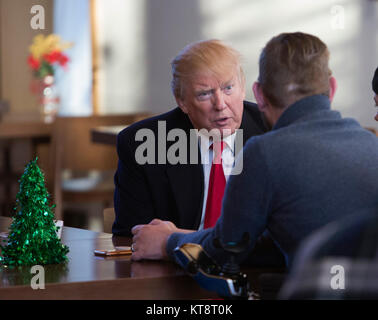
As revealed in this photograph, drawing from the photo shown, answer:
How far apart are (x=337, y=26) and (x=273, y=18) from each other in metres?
0.88

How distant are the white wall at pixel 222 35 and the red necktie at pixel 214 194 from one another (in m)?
0.99

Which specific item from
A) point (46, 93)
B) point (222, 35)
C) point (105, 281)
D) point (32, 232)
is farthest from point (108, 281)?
point (46, 93)

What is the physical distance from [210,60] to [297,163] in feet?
2.80

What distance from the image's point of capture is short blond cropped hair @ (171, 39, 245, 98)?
226 cm

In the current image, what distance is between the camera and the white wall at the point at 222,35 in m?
4.12

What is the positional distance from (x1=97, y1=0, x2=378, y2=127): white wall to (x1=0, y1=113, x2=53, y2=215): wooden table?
4.58 feet

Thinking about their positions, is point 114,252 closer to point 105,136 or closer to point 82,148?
point 105,136

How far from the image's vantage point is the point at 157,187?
2299 mm

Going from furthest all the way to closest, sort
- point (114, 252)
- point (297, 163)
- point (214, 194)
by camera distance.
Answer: point (214, 194), point (114, 252), point (297, 163)

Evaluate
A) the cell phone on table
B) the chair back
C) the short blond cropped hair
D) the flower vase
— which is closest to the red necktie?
the short blond cropped hair

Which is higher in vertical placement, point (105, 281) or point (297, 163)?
point (297, 163)

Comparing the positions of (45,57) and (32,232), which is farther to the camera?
(45,57)

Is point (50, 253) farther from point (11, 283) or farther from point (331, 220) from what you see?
point (331, 220)

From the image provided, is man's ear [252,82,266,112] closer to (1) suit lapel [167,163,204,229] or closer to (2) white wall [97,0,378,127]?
(1) suit lapel [167,163,204,229]
